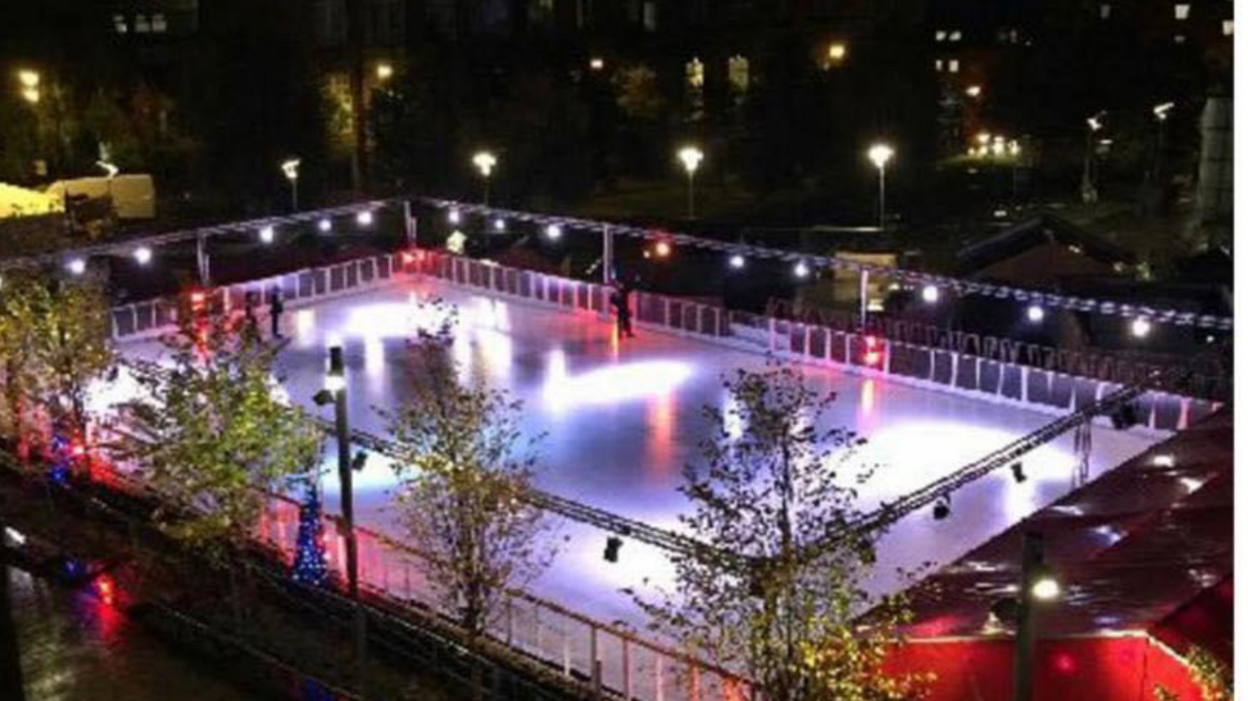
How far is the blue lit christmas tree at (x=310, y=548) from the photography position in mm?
15227

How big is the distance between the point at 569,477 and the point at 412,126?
A: 2379 cm

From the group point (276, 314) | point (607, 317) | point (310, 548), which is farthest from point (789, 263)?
point (310, 548)

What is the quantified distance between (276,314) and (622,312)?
18.0 feet

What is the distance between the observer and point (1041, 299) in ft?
72.2

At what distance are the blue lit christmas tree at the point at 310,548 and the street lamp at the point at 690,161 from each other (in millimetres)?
19985

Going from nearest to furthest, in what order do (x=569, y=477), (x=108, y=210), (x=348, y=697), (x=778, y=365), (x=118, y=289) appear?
(x=348, y=697), (x=569, y=477), (x=778, y=365), (x=118, y=289), (x=108, y=210)

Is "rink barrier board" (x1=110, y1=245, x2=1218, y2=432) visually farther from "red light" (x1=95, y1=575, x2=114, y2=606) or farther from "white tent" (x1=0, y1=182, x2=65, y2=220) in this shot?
"red light" (x1=95, y1=575, x2=114, y2=606)

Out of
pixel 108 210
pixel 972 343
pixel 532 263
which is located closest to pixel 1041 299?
pixel 972 343

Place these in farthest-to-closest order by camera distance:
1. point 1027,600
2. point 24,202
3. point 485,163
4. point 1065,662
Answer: point 485,163 → point 24,202 → point 1065,662 → point 1027,600

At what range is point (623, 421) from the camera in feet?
70.6

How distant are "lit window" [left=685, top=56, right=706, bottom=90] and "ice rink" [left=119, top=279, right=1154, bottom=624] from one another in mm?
24047

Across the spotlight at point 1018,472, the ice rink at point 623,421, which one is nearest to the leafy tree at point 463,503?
the ice rink at point 623,421

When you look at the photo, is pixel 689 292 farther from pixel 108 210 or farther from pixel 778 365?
pixel 108 210

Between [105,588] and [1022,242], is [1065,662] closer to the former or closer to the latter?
[105,588]
